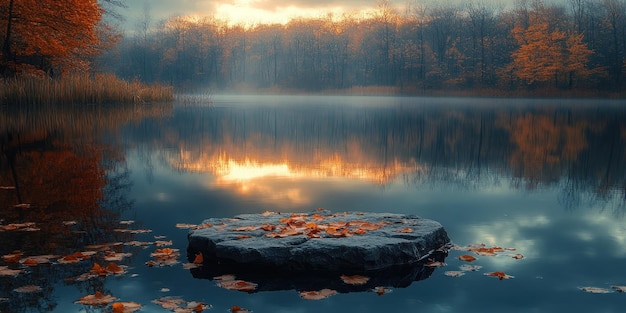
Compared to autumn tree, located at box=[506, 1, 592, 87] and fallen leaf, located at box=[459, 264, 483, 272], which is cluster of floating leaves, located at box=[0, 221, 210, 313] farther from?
autumn tree, located at box=[506, 1, 592, 87]

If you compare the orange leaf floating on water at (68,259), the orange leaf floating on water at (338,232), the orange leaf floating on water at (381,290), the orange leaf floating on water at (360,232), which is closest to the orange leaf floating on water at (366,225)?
the orange leaf floating on water at (360,232)

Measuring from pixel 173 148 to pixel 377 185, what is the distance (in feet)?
26.1

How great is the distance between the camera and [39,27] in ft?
101

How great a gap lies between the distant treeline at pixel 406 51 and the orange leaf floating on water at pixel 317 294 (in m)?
63.7

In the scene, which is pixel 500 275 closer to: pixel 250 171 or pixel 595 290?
pixel 595 290

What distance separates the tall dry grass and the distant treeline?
104ft

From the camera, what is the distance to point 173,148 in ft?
54.4

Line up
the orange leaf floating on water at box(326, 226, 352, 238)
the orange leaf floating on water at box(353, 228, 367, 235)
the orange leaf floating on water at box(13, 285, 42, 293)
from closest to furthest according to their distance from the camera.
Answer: the orange leaf floating on water at box(13, 285, 42, 293) < the orange leaf floating on water at box(326, 226, 352, 238) < the orange leaf floating on water at box(353, 228, 367, 235)

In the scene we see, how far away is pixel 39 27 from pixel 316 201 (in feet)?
89.3

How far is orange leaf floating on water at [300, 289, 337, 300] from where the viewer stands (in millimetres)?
4816

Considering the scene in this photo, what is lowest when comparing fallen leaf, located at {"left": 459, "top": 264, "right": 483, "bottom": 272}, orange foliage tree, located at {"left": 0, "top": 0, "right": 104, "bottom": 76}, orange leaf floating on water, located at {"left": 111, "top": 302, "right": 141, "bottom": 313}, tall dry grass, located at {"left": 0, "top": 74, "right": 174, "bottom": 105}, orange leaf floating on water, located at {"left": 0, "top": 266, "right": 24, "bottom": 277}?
fallen leaf, located at {"left": 459, "top": 264, "right": 483, "bottom": 272}

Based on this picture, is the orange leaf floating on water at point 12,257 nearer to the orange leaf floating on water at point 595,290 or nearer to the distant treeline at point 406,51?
the orange leaf floating on water at point 595,290

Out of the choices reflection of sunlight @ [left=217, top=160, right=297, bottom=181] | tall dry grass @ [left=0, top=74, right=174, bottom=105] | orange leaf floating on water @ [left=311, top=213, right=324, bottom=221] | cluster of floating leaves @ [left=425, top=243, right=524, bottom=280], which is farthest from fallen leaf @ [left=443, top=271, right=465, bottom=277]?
tall dry grass @ [left=0, top=74, right=174, bottom=105]

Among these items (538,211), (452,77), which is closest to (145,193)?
(538,211)
